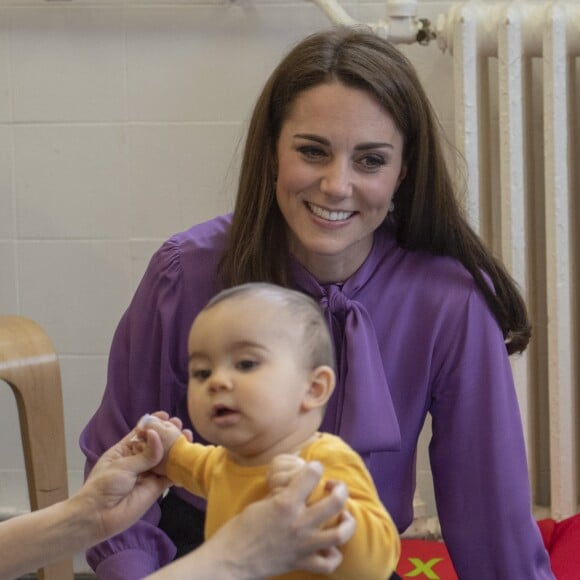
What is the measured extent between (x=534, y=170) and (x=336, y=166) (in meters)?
0.95

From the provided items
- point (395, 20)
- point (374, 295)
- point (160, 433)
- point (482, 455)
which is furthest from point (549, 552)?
point (160, 433)

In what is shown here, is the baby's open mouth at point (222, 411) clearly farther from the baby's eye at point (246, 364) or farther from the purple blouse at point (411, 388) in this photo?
the purple blouse at point (411, 388)

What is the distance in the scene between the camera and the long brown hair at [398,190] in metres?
1.56

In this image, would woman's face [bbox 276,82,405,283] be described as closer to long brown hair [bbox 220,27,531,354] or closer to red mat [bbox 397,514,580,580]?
long brown hair [bbox 220,27,531,354]

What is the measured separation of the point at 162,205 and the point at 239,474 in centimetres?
146

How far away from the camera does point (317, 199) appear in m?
1.55

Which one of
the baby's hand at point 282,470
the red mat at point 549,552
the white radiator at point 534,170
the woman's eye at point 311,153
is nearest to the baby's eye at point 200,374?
the baby's hand at point 282,470

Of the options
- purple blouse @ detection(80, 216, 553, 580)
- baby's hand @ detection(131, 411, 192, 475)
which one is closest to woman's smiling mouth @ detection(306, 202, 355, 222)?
purple blouse @ detection(80, 216, 553, 580)

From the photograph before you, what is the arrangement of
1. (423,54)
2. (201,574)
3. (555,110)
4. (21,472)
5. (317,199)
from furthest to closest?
(21,472) < (423,54) < (555,110) < (317,199) < (201,574)

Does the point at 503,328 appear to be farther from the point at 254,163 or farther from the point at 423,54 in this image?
the point at 423,54

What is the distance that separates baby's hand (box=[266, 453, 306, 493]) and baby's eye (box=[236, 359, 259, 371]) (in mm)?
82

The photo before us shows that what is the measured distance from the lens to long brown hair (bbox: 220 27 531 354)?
156cm

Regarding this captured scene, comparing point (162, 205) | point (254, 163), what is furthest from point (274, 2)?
point (254, 163)

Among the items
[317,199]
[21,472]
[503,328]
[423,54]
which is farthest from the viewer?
[21,472]
